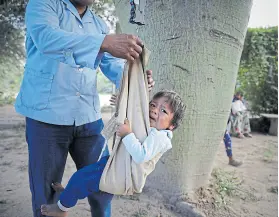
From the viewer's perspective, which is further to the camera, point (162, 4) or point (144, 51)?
point (162, 4)

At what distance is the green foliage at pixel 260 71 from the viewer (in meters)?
8.24

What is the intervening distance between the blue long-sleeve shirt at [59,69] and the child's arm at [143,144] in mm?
350

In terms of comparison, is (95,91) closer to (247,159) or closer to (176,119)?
(176,119)

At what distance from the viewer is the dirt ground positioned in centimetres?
246

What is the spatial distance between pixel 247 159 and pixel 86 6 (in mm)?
4377

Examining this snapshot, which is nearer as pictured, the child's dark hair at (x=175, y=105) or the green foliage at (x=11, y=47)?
the child's dark hair at (x=175, y=105)

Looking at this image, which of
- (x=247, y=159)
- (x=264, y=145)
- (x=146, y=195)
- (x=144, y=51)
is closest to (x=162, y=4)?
(x=144, y=51)

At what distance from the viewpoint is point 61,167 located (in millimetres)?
1525

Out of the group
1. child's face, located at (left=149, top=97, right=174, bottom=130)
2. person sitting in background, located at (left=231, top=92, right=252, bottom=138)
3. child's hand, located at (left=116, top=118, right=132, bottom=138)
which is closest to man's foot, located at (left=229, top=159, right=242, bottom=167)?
person sitting in background, located at (left=231, top=92, right=252, bottom=138)

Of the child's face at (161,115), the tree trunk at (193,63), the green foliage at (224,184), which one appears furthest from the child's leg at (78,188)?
the green foliage at (224,184)

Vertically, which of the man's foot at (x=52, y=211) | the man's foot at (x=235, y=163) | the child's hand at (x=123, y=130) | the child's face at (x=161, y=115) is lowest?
the man's foot at (x=235, y=163)

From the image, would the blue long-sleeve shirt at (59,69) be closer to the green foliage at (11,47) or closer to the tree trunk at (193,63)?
the tree trunk at (193,63)

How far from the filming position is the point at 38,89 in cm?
136

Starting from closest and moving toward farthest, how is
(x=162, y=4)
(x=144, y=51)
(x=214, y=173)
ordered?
(x=144, y=51) → (x=162, y=4) → (x=214, y=173)
